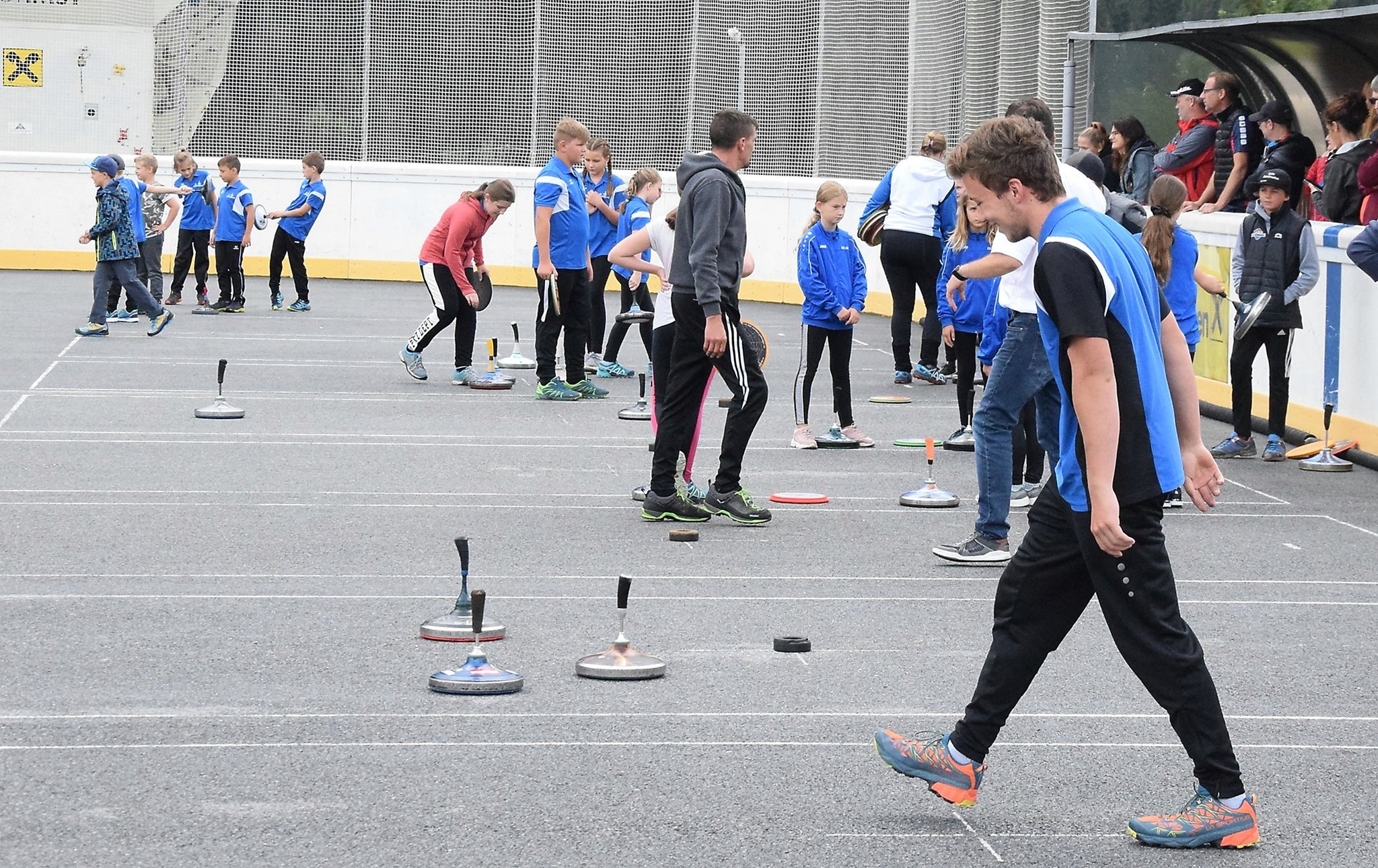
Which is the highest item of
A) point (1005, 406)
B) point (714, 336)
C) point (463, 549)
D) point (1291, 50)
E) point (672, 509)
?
point (1291, 50)

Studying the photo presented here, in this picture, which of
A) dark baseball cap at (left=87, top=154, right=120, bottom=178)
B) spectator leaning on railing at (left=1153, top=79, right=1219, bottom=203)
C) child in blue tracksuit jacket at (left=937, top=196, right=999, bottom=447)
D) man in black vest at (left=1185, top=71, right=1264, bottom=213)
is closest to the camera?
child in blue tracksuit jacket at (left=937, top=196, right=999, bottom=447)

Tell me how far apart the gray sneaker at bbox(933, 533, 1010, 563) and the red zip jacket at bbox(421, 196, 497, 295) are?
301 inches

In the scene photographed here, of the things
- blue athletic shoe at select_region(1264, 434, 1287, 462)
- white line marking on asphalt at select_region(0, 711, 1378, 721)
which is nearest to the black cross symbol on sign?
blue athletic shoe at select_region(1264, 434, 1287, 462)

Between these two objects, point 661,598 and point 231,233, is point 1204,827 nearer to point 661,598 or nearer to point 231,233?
point 661,598

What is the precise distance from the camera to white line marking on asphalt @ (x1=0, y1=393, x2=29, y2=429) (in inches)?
513

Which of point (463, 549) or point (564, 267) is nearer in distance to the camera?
point (463, 549)

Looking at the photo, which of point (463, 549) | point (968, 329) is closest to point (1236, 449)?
point (968, 329)

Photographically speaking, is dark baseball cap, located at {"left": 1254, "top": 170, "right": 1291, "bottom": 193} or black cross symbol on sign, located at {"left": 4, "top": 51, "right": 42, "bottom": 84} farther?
black cross symbol on sign, located at {"left": 4, "top": 51, "right": 42, "bottom": 84}

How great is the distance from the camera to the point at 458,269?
1562 cm

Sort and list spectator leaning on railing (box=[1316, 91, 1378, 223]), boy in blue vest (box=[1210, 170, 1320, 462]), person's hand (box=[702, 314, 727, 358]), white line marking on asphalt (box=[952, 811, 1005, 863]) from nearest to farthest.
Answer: white line marking on asphalt (box=[952, 811, 1005, 863]) → person's hand (box=[702, 314, 727, 358]) → boy in blue vest (box=[1210, 170, 1320, 462]) → spectator leaning on railing (box=[1316, 91, 1378, 223])

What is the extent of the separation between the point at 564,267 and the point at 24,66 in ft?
59.7

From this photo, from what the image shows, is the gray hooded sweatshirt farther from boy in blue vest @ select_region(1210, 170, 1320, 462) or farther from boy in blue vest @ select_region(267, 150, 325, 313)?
boy in blue vest @ select_region(267, 150, 325, 313)

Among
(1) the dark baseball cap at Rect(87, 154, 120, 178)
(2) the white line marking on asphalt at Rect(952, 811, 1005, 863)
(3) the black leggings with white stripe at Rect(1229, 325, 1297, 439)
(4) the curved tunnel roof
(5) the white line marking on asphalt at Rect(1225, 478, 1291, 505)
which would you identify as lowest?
(2) the white line marking on asphalt at Rect(952, 811, 1005, 863)

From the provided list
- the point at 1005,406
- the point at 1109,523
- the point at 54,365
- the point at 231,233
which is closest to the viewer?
the point at 1109,523
